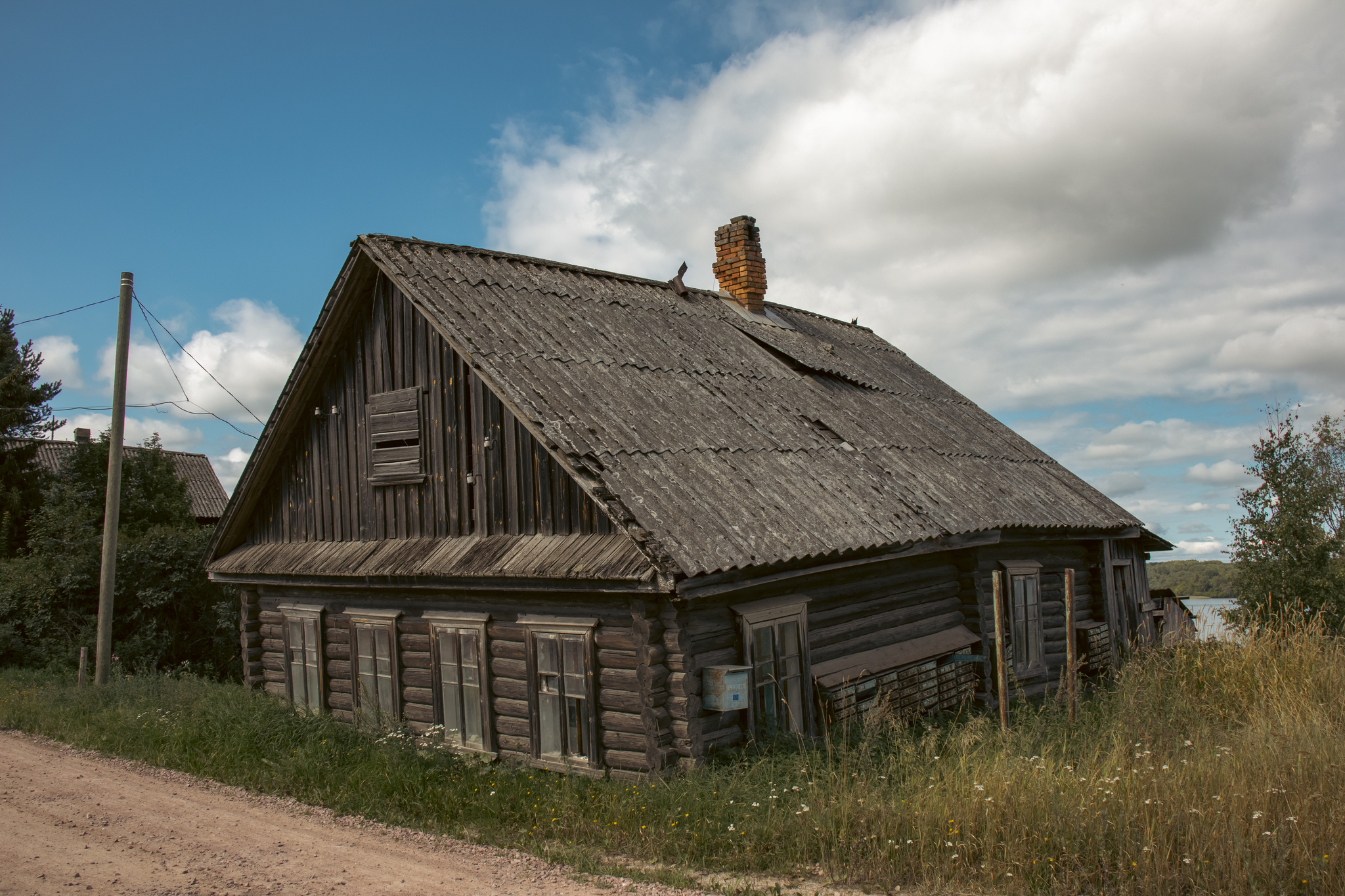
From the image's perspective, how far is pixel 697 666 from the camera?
7957 millimetres

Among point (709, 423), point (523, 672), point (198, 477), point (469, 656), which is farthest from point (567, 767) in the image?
point (198, 477)

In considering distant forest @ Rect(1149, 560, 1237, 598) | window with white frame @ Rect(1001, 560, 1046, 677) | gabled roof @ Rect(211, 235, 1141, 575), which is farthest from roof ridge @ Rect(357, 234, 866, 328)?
distant forest @ Rect(1149, 560, 1237, 598)

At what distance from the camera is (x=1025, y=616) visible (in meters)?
12.7

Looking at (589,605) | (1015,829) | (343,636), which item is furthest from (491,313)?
(1015,829)

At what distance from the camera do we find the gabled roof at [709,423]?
330 inches

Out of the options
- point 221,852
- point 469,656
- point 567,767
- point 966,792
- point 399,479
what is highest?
point 399,479

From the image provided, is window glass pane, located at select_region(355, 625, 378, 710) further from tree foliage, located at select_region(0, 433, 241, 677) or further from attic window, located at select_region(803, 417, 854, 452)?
tree foliage, located at select_region(0, 433, 241, 677)

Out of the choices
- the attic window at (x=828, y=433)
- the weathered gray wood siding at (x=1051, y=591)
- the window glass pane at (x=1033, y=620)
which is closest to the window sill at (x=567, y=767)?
the attic window at (x=828, y=433)

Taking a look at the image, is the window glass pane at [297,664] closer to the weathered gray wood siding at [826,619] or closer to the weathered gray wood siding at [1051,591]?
the weathered gray wood siding at [826,619]

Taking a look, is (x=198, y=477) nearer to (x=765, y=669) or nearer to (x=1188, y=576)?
(x=765, y=669)

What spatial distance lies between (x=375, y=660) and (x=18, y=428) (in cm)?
1951

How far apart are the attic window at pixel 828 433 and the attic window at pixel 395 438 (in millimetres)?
5135

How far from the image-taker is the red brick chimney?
666 inches

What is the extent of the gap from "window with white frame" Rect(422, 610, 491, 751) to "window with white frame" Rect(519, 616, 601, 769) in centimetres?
74
